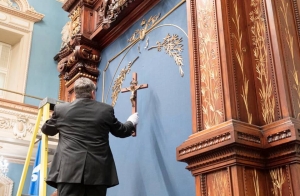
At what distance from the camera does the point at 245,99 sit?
265cm

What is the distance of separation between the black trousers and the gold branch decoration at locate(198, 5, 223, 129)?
0.87m

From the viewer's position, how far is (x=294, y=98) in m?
2.51

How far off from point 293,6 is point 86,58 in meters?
2.71

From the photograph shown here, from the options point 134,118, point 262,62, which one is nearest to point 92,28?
point 134,118

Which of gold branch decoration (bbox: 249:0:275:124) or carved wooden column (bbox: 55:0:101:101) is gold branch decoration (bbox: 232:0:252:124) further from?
carved wooden column (bbox: 55:0:101:101)

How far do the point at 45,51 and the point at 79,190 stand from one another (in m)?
6.26

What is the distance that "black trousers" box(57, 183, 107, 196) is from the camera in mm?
2754

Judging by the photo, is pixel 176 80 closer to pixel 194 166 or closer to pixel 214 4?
pixel 214 4

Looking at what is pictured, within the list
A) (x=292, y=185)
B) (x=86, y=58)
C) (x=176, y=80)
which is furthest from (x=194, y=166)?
(x=86, y=58)

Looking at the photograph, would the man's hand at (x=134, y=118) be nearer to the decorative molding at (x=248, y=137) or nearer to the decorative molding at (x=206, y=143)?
the decorative molding at (x=206, y=143)

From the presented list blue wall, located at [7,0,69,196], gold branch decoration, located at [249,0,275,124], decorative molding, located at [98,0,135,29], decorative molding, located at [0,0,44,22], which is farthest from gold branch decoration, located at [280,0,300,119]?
decorative molding, located at [0,0,44,22]

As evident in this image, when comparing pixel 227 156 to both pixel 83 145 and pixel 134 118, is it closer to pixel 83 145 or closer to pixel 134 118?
pixel 83 145

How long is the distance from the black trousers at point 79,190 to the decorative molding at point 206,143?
25.1 inches

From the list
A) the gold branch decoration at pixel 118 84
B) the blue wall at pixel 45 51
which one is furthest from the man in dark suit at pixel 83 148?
the blue wall at pixel 45 51
